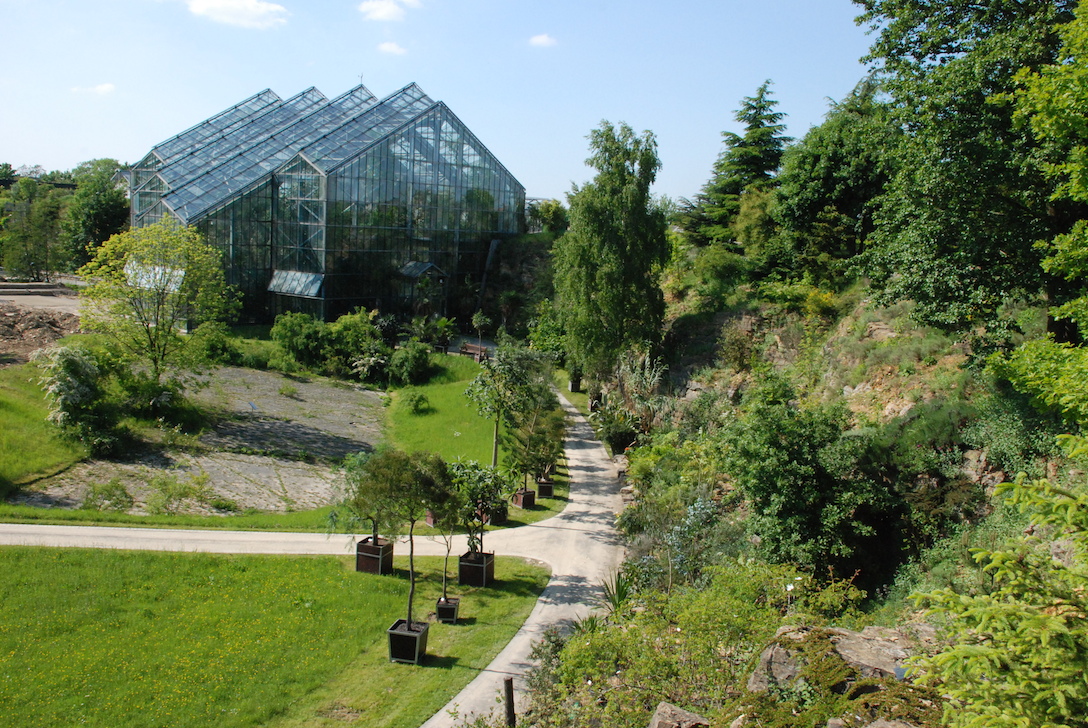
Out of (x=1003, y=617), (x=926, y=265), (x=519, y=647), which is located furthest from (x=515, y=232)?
(x=1003, y=617)

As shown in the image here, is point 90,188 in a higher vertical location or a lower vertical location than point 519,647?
higher

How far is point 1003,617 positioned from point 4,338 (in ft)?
99.7

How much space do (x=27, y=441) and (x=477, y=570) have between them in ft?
37.6

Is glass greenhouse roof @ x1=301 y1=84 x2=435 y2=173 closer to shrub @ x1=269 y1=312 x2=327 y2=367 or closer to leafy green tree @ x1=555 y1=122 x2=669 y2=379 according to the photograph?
shrub @ x1=269 y1=312 x2=327 y2=367

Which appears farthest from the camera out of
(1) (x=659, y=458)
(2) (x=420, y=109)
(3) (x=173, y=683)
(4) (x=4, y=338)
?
(2) (x=420, y=109)

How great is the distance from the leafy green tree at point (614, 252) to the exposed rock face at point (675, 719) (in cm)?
1777

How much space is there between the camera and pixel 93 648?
9.42 meters

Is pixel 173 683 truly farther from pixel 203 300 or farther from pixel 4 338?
pixel 4 338

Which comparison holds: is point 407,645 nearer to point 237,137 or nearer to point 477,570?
point 477,570

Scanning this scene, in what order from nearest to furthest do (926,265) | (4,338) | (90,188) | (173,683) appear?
(173,683), (926,265), (4,338), (90,188)

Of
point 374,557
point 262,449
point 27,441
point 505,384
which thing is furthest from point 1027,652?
point 27,441

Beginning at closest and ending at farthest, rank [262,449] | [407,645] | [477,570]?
[407,645] < [477,570] < [262,449]

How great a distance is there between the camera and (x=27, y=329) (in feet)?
86.7

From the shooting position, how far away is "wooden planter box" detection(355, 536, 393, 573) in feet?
41.8
